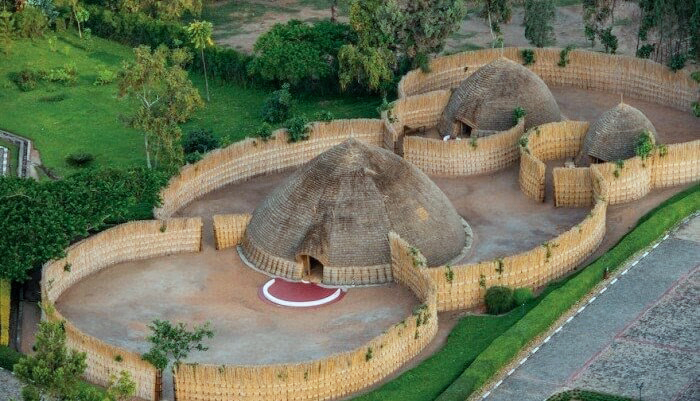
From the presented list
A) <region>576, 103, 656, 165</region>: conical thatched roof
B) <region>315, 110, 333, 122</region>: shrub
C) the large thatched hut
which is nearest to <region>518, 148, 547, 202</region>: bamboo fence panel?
<region>576, 103, 656, 165</region>: conical thatched roof

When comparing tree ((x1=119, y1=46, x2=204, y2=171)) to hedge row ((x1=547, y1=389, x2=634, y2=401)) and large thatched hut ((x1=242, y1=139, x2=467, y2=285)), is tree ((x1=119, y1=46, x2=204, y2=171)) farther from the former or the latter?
hedge row ((x1=547, y1=389, x2=634, y2=401))

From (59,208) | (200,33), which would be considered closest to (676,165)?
(59,208)

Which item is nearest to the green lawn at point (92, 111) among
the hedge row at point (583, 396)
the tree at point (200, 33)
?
the tree at point (200, 33)

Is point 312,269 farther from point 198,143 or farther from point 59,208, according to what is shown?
point 198,143

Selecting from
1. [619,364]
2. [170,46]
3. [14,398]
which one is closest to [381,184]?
[619,364]

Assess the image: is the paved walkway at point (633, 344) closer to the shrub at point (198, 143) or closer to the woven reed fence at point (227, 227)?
the woven reed fence at point (227, 227)

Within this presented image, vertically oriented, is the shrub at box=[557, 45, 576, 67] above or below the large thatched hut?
above

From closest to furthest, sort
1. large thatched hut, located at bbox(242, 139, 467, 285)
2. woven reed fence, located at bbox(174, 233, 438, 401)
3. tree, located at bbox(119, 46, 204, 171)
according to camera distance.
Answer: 1. woven reed fence, located at bbox(174, 233, 438, 401)
2. large thatched hut, located at bbox(242, 139, 467, 285)
3. tree, located at bbox(119, 46, 204, 171)
